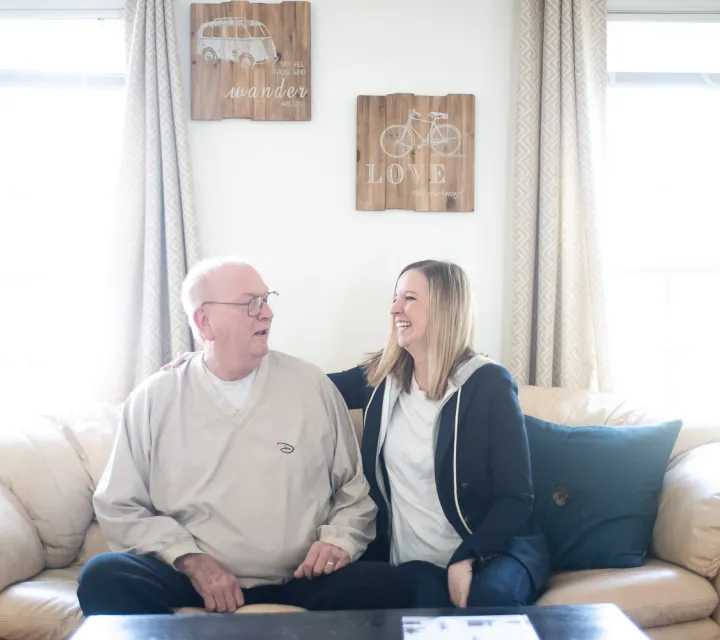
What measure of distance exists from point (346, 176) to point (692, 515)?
1699mm

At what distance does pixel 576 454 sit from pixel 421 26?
1.74 metres

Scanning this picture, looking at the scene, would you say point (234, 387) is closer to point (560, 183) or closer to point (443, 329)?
point (443, 329)

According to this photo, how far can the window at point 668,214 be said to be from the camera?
2.98 meters

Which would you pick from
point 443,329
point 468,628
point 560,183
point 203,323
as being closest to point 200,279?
point 203,323

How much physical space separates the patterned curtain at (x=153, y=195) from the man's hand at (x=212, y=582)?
99 cm

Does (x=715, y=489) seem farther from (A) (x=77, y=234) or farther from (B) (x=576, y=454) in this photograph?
(A) (x=77, y=234)

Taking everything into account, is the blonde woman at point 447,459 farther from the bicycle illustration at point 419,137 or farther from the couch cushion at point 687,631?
the bicycle illustration at point 419,137

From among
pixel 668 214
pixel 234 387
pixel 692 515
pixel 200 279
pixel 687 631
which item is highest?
pixel 668 214

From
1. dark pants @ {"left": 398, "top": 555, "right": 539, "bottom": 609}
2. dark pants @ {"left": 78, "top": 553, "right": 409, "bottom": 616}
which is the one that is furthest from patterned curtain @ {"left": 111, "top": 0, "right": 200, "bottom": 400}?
dark pants @ {"left": 398, "top": 555, "right": 539, "bottom": 609}

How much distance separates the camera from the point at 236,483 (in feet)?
6.44

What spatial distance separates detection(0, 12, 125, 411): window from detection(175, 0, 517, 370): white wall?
42 cm

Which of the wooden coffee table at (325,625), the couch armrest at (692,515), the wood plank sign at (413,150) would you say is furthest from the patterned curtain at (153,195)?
the couch armrest at (692,515)

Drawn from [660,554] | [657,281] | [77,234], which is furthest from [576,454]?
[77,234]

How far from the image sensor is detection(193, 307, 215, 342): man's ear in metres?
2.08
